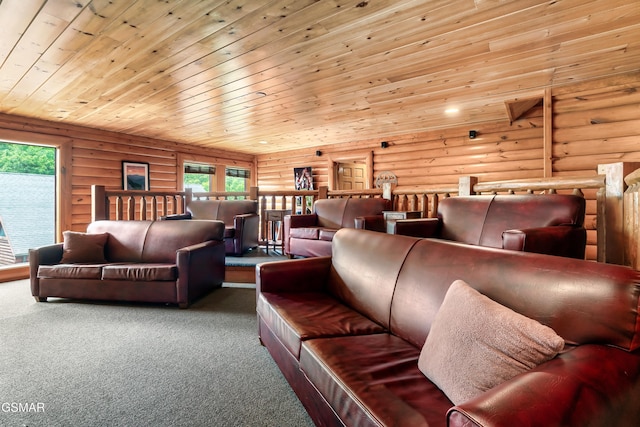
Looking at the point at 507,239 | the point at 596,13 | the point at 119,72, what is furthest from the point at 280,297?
the point at 596,13

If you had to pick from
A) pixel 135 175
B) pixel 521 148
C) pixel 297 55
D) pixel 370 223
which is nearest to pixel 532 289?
pixel 297 55

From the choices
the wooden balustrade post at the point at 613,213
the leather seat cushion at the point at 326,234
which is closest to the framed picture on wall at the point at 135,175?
the leather seat cushion at the point at 326,234

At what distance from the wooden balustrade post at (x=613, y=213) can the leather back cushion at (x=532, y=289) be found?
1.68 metres

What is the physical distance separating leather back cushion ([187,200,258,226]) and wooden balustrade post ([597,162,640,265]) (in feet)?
14.2

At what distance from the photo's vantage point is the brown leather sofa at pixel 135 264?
295 cm

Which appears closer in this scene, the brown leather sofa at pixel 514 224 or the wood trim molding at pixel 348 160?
the brown leather sofa at pixel 514 224

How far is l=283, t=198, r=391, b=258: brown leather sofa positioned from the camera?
416cm

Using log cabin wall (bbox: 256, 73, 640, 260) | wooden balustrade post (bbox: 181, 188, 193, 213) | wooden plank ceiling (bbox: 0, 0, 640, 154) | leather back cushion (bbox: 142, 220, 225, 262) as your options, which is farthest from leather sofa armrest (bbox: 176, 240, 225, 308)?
log cabin wall (bbox: 256, 73, 640, 260)

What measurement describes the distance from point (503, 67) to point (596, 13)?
2.83 feet

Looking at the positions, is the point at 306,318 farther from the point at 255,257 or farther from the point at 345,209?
the point at 345,209

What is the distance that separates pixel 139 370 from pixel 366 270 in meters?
1.50

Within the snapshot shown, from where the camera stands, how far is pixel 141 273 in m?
2.96

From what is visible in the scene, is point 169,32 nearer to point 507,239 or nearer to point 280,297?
point 280,297

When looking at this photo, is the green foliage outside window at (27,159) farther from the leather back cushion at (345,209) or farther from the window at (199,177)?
the leather back cushion at (345,209)
